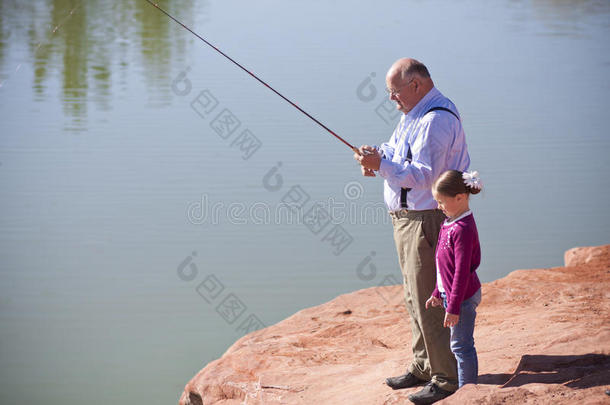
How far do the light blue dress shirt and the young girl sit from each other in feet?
0.30

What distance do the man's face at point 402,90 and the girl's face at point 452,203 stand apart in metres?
0.43

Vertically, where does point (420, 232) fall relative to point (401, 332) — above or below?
above

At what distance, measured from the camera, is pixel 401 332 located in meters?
5.23

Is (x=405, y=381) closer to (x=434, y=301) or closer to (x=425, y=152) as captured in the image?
(x=434, y=301)

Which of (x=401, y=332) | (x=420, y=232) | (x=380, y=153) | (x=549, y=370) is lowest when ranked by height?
(x=401, y=332)

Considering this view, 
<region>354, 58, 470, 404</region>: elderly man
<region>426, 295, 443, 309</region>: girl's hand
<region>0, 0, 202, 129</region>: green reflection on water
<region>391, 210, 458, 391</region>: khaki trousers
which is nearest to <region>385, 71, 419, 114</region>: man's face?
<region>354, 58, 470, 404</region>: elderly man

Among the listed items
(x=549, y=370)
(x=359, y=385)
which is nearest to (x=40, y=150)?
(x=359, y=385)

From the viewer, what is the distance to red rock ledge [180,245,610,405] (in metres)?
3.28

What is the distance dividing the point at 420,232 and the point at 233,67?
38.5 ft

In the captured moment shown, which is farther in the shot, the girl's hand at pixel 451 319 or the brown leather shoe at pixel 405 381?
the brown leather shoe at pixel 405 381

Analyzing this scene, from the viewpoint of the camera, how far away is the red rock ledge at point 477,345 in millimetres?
3277

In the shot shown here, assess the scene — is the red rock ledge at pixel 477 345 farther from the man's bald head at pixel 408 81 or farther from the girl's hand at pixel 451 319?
the man's bald head at pixel 408 81

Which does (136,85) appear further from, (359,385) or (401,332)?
(359,385)

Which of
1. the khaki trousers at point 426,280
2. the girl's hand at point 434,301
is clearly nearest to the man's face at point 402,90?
the khaki trousers at point 426,280
